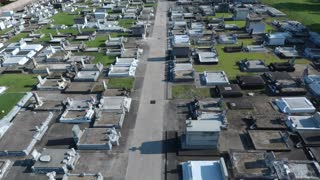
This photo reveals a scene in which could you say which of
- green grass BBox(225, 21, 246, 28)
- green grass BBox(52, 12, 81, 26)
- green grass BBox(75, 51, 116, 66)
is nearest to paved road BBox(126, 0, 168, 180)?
green grass BBox(75, 51, 116, 66)

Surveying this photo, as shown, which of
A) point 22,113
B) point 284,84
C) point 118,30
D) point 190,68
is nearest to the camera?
point 22,113

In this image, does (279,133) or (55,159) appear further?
(279,133)

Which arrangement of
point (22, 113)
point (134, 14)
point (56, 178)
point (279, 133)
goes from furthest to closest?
point (134, 14) < point (22, 113) < point (279, 133) < point (56, 178)

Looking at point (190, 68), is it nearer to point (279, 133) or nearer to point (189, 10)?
point (279, 133)

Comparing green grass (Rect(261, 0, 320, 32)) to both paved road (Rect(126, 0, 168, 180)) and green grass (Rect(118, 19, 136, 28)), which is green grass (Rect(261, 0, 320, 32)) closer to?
paved road (Rect(126, 0, 168, 180))

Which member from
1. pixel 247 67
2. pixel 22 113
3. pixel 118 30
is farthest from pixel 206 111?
pixel 118 30

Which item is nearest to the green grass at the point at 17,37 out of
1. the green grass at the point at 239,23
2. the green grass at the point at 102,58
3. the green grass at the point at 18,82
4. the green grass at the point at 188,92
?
the green grass at the point at 18,82

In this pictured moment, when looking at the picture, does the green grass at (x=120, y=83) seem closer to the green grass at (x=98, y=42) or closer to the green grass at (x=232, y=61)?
the green grass at (x=232, y=61)
